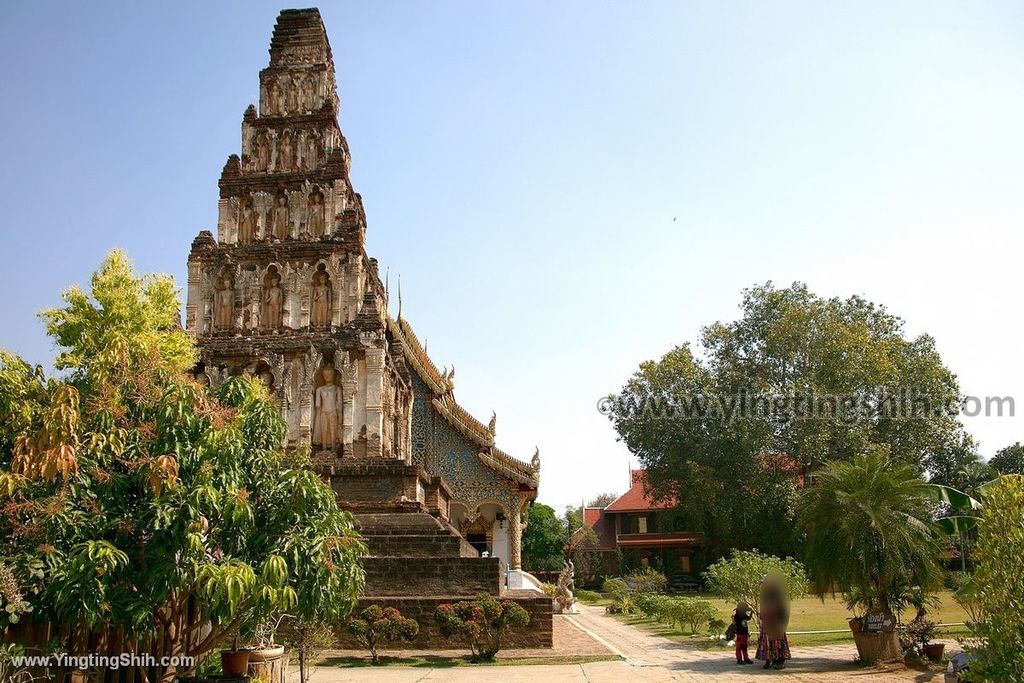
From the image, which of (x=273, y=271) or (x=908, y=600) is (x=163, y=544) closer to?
(x=908, y=600)

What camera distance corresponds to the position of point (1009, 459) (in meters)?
46.3

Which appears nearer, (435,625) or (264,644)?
(264,644)

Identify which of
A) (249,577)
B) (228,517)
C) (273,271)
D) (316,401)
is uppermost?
(273,271)

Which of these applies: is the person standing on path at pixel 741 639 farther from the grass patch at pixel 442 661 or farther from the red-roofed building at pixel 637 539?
the red-roofed building at pixel 637 539

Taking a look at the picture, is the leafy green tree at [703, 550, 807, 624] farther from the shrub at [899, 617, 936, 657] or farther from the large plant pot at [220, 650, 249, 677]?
the large plant pot at [220, 650, 249, 677]

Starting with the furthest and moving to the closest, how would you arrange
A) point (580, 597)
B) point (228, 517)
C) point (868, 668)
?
point (580, 597)
point (868, 668)
point (228, 517)

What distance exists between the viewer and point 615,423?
39.5 m

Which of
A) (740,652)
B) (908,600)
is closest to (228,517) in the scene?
(740,652)

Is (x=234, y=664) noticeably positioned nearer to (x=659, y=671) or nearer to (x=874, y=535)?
(x=659, y=671)

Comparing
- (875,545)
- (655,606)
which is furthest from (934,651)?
(655,606)

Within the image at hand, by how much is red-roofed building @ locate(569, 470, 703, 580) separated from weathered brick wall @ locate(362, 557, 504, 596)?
28.2 m

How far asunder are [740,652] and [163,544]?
10.3 m

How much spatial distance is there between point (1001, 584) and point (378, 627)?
9727 millimetres

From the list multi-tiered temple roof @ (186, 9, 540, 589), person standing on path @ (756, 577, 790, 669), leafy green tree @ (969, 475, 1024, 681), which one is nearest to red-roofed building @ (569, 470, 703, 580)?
multi-tiered temple roof @ (186, 9, 540, 589)
